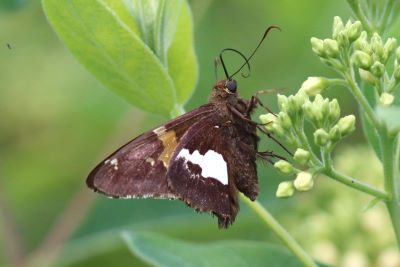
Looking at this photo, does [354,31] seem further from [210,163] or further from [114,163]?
[114,163]

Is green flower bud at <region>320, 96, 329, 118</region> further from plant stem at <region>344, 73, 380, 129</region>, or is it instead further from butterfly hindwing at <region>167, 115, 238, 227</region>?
butterfly hindwing at <region>167, 115, 238, 227</region>

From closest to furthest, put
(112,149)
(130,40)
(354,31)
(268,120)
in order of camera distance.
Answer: (354,31) < (130,40) < (268,120) < (112,149)

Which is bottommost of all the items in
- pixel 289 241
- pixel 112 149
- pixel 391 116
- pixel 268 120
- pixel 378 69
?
pixel 112 149

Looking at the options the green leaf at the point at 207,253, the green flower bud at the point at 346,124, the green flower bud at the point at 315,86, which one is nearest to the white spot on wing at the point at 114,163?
the green leaf at the point at 207,253

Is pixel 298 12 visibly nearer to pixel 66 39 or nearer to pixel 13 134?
pixel 13 134

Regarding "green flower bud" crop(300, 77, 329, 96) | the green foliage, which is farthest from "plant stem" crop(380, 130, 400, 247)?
"green flower bud" crop(300, 77, 329, 96)

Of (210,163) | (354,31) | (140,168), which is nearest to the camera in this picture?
(354,31)

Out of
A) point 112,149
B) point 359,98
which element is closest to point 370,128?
point 359,98

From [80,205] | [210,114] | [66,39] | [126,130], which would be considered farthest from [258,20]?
[66,39]
